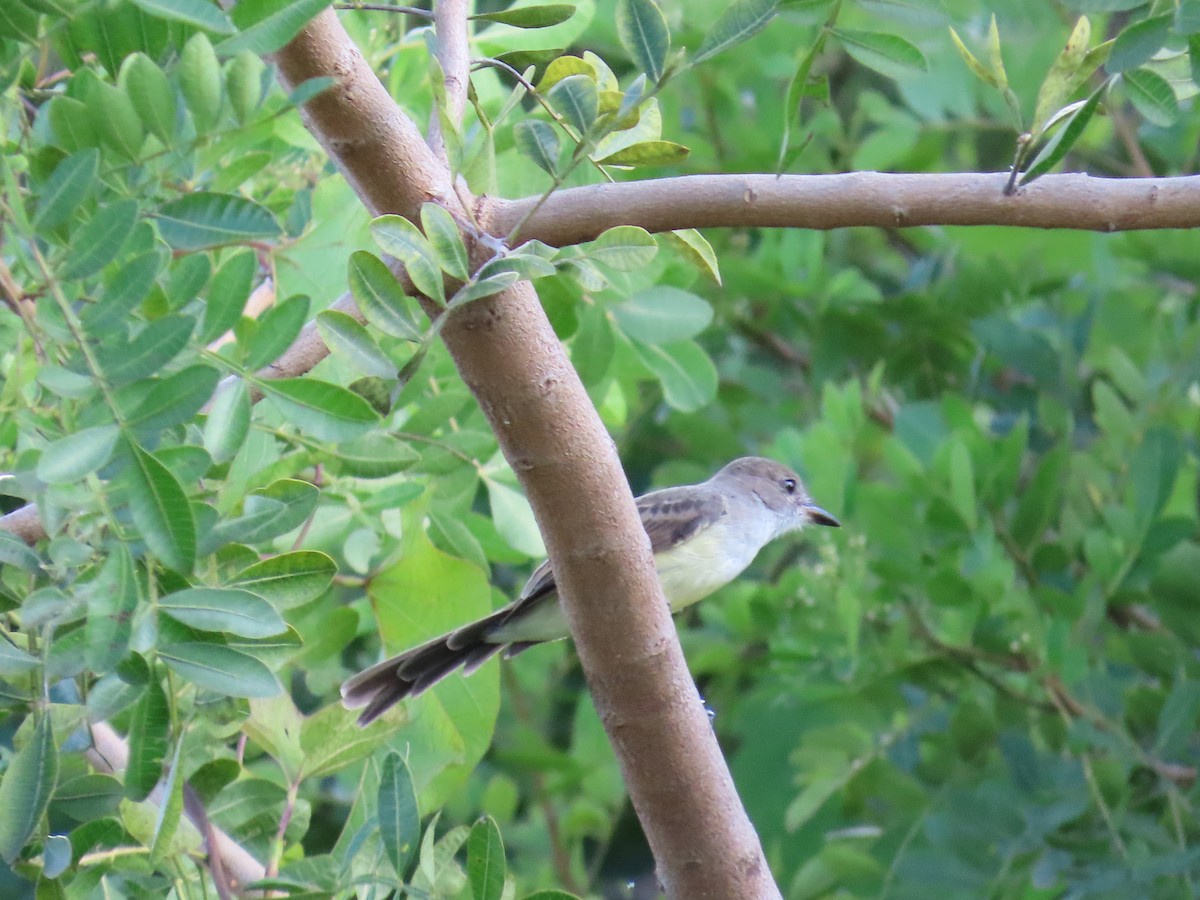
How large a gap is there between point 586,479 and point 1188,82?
1055 millimetres

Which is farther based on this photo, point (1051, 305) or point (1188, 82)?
point (1051, 305)

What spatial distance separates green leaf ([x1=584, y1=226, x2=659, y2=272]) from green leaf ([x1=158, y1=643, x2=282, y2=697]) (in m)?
0.69

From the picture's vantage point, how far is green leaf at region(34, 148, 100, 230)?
165 centimetres

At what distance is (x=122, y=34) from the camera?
1988 millimetres

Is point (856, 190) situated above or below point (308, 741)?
above

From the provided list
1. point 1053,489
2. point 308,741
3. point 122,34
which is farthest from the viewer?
point 1053,489

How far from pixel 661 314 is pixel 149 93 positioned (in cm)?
179

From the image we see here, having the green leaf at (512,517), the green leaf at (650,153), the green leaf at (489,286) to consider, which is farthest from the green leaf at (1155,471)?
the green leaf at (489,286)

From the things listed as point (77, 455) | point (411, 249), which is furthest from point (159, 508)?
point (411, 249)

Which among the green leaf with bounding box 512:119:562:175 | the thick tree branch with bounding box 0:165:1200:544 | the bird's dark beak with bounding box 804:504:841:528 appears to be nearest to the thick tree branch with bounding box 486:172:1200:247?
the thick tree branch with bounding box 0:165:1200:544

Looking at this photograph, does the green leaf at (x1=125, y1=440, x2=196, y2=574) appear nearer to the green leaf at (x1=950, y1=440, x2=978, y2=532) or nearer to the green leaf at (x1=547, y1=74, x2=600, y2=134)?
the green leaf at (x1=547, y1=74, x2=600, y2=134)

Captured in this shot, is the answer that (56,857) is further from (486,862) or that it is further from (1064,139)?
(1064,139)

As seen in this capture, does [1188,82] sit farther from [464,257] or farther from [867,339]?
[867,339]

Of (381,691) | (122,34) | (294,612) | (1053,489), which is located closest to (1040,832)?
(1053,489)
